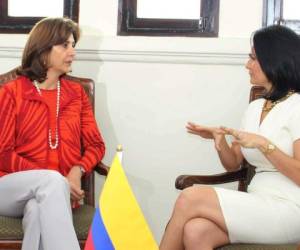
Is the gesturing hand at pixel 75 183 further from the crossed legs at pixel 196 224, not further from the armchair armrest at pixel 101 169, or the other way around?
the crossed legs at pixel 196 224

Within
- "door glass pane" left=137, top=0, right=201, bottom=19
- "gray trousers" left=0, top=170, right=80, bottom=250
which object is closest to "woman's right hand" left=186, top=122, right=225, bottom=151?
"gray trousers" left=0, top=170, right=80, bottom=250

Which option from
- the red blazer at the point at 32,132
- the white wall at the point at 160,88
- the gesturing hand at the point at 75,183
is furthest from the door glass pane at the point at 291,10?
the gesturing hand at the point at 75,183

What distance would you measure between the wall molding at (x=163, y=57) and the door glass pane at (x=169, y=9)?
0.21 meters

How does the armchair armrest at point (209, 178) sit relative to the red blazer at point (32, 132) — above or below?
below

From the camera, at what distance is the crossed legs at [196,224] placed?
5.16 feet

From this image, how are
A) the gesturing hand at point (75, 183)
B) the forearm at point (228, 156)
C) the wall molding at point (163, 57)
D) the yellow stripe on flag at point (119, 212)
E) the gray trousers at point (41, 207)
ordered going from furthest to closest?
the wall molding at point (163, 57) < the forearm at point (228, 156) < the gesturing hand at point (75, 183) < the gray trousers at point (41, 207) < the yellow stripe on flag at point (119, 212)

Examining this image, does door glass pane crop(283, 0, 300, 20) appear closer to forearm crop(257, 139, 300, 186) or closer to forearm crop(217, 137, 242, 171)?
forearm crop(217, 137, 242, 171)

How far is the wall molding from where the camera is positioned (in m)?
2.33

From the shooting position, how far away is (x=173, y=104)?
2.39m

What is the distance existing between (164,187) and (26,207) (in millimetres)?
887

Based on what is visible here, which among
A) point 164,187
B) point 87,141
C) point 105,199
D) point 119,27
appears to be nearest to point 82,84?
point 87,141

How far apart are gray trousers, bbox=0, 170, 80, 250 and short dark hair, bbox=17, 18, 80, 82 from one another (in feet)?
1.47

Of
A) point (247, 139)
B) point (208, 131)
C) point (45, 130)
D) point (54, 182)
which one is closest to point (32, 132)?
point (45, 130)

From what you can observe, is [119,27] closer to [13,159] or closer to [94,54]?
[94,54]
